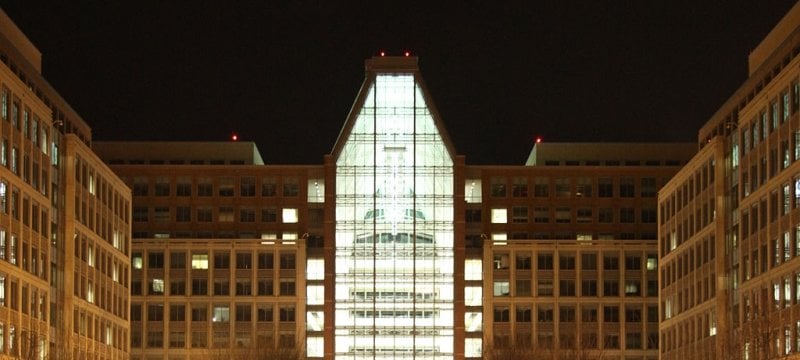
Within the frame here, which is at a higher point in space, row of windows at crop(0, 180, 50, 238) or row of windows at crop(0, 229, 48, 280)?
row of windows at crop(0, 180, 50, 238)

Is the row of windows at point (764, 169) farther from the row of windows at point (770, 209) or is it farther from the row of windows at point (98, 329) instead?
the row of windows at point (98, 329)

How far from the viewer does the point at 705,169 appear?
153500mm

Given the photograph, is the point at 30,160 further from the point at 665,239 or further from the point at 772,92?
the point at 665,239

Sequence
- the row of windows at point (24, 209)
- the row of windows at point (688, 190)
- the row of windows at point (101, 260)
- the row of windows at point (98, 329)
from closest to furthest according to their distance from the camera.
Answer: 1. the row of windows at point (24, 209)
2. the row of windows at point (688, 190)
3. the row of windows at point (98, 329)
4. the row of windows at point (101, 260)

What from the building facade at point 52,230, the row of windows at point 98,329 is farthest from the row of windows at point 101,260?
the row of windows at point 98,329

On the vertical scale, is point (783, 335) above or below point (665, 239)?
below

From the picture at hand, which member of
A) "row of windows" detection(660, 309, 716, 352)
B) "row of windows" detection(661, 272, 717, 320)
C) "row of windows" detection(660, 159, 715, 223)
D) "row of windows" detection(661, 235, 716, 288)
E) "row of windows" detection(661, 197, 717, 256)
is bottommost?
"row of windows" detection(660, 309, 716, 352)

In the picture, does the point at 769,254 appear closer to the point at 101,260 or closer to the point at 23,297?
the point at 23,297

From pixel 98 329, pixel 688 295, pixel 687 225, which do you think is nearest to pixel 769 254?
pixel 688 295

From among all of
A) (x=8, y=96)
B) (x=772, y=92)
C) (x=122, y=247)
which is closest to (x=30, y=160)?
(x=8, y=96)

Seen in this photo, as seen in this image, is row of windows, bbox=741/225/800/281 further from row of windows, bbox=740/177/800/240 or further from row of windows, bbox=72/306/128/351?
row of windows, bbox=72/306/128/351

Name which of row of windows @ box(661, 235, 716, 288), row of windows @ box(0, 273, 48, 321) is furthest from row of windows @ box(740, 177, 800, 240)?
row of windows @ box(0, 273, 48, 321)

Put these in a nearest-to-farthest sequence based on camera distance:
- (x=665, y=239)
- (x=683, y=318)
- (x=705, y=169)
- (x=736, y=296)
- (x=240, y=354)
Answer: (x=736, y=296) < (x=705, y=169) < (x=683, y=318) < (x=665, y=239) < (x=240, y=354)

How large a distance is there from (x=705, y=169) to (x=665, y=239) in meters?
23.8
